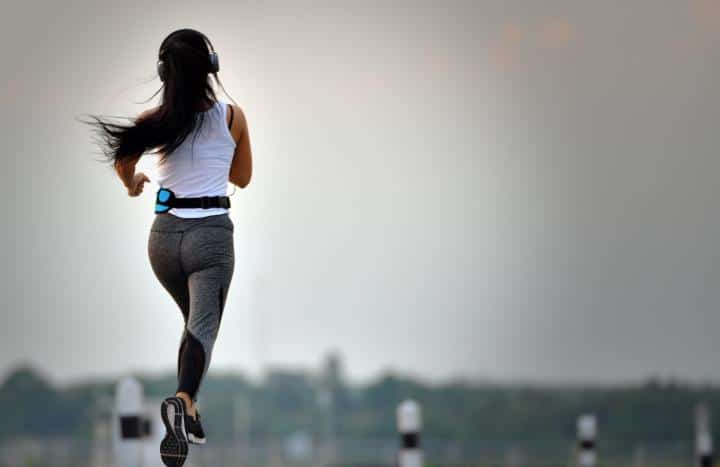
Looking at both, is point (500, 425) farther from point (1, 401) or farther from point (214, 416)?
point (1, 401)

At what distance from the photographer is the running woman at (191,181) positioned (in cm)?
714

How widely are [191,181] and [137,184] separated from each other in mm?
393

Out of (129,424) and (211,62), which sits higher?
(211,62)

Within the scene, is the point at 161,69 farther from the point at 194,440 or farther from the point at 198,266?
the point at 194,440

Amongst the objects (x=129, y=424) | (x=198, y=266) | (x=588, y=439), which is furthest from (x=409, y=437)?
(x=198, y=266)

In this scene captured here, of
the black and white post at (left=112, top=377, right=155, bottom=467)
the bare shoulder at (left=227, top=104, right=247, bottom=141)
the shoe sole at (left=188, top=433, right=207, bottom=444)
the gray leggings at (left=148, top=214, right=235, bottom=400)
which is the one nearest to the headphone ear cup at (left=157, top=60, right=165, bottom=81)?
the bare shoulder at (left=227, top=104, right=247, bottom=141)

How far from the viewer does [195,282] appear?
24.0 feet

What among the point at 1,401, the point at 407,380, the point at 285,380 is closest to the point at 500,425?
the point at 407,380

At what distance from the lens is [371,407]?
138750 millimetres

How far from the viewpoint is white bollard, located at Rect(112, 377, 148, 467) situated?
33.0ft

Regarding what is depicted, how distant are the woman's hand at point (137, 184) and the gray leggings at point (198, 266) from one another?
246 millimetres

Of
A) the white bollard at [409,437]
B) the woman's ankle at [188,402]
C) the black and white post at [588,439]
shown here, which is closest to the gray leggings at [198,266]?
the woman's ankle at [188,402]

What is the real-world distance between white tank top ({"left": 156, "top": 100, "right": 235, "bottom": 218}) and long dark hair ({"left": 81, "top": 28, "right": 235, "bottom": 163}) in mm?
45

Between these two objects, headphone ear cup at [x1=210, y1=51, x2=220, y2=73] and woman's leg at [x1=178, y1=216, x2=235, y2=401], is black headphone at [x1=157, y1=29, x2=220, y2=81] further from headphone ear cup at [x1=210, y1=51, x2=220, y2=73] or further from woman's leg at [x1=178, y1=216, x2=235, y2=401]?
woman's leg at [x1=178, y1=216, x2=235, y2=401]
